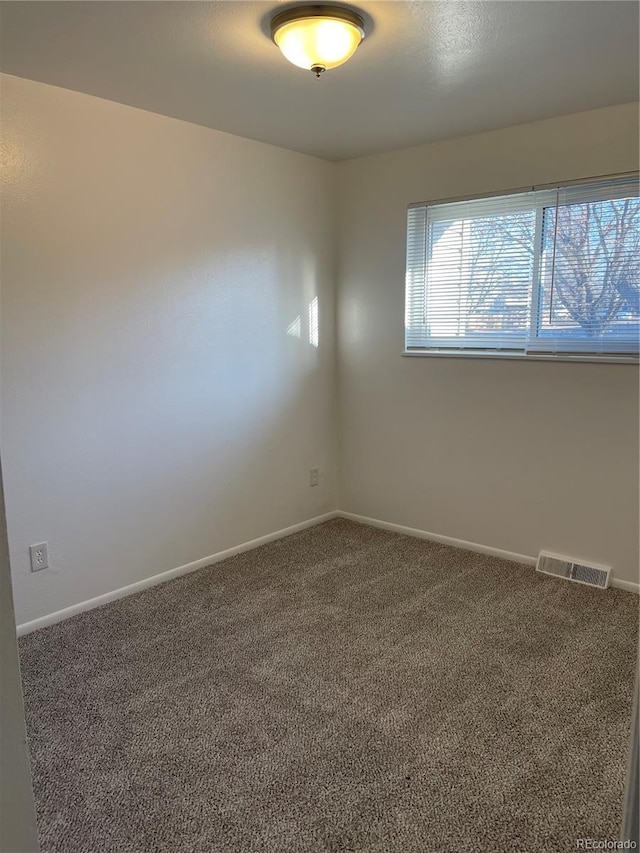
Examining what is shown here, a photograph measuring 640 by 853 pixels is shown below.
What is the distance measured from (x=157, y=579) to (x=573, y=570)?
2.24 m

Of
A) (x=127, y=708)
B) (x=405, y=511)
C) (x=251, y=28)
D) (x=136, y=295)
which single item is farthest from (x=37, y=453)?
(x=405, y=511)

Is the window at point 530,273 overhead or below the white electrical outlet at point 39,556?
overhead

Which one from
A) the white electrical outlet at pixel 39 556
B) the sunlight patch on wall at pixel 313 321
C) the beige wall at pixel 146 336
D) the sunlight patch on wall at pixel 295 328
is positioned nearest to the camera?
the beige wall at pixel 146 336

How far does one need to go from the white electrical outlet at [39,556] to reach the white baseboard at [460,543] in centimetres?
209

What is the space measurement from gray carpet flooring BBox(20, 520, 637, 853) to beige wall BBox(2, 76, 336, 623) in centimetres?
44

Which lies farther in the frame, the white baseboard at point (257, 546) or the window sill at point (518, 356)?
the window sill at point (518, 356)

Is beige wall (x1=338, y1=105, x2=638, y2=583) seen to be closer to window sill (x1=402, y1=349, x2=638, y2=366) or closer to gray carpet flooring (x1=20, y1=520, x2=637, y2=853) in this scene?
window sill (x1=402, y1=349, x2=638, y2=366)

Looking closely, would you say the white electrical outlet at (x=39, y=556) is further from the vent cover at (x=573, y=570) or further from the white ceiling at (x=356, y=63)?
the vent cover at (x=573, y=570)

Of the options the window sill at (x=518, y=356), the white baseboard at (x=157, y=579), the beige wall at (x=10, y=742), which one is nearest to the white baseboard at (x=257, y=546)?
the white baseboard at (x=157, y=579)

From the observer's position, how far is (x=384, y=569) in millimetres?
3441

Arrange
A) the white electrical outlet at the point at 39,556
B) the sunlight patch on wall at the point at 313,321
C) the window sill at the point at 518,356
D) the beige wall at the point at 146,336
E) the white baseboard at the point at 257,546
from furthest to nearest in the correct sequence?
the sunlight patch on wall at the point at 313,321, the window sill at the point at 518,356, the white baseboard at the point at 257,546, the white electrical outlet at the point at 39,556, the beige wall at the point at 146,336

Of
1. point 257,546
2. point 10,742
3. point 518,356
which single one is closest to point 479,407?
point 518,356

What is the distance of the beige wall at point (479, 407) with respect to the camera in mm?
A: 3092

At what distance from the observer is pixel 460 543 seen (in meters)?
3.76
